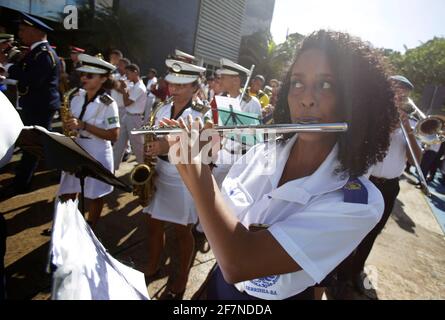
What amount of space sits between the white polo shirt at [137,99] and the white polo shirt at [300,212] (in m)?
4.84

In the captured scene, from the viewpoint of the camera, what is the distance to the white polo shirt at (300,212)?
1.07 metres

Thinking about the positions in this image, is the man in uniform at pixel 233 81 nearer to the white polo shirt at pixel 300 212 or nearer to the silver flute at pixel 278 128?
the white polo shirt at pixel 300 212

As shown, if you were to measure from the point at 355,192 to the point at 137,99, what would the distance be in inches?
226

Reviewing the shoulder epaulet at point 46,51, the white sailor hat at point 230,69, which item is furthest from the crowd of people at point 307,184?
the shoulder epaulet at point 46,51

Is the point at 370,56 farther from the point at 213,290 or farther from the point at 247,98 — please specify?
the point at 247,98

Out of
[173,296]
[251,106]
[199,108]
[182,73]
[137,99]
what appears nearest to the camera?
[173,296]

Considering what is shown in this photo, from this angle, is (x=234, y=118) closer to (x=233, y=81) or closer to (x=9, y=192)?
(x=233, y=81)

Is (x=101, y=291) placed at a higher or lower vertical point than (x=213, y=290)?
higher

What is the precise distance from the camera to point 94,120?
135 inches

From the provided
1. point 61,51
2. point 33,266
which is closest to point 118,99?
point 33,266

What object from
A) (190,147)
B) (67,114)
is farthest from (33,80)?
(190,147)

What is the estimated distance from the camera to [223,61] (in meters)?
5.48
